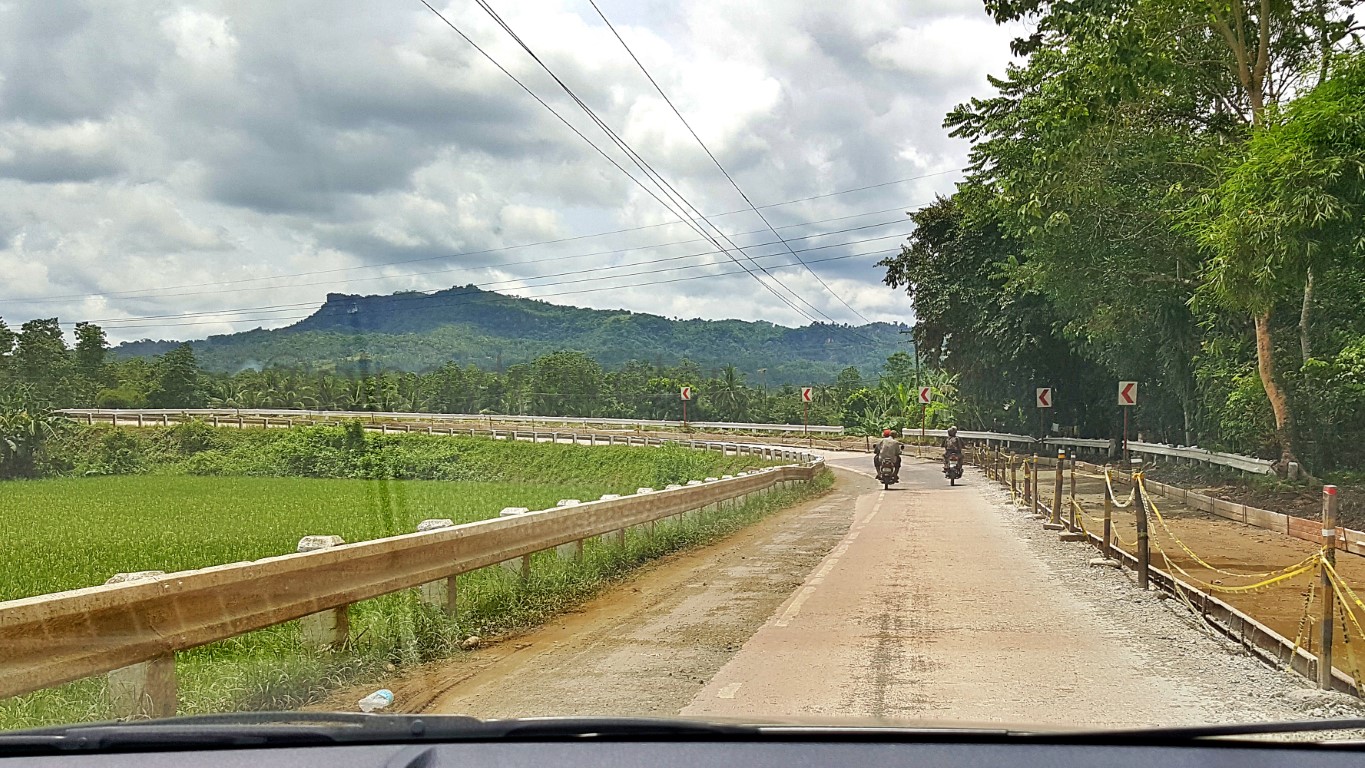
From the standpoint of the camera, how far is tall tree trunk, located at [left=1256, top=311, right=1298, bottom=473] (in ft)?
71.9

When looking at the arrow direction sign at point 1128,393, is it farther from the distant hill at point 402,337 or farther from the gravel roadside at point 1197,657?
the distant hill at point 402,337

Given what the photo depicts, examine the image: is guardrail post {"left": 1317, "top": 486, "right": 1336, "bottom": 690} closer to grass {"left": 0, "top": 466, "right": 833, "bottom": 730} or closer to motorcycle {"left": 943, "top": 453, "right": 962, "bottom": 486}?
grass {"left": 0, "top": 466, "right": 833, "bottom": 730}

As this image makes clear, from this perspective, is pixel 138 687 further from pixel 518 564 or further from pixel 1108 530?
pixel 1108 530

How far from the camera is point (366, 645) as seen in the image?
7586mm

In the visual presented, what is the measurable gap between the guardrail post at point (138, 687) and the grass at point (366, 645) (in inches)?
3.8

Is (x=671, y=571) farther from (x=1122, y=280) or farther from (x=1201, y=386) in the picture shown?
(x=1201, y=386)

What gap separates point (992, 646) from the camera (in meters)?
7.91

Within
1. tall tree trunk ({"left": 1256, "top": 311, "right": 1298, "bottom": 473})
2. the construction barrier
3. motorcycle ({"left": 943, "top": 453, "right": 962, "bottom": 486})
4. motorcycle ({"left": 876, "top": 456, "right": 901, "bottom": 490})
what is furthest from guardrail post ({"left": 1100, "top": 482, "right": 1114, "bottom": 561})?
motorcycle ({"left": 943, "top": 453, "right": 962, "bottom": 486})

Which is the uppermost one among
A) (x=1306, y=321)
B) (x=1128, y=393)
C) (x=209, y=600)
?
(x=1306, y=321)

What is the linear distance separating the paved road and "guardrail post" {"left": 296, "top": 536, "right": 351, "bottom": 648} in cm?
65

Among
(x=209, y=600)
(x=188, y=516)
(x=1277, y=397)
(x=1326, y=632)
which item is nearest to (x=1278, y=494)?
(x=1277, y=397)

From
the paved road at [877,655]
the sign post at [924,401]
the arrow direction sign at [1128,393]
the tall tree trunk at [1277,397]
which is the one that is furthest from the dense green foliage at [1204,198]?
the sign post at [924,401]

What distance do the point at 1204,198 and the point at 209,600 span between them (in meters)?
19.6

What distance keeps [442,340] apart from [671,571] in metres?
11.0
